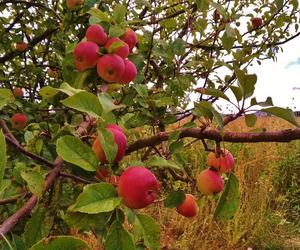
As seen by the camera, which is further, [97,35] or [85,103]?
[97,35]

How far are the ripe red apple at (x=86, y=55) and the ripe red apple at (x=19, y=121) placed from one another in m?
0.74

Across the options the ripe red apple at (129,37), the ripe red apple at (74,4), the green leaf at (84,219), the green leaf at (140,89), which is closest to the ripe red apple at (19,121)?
the ripe red apple at (74,4)

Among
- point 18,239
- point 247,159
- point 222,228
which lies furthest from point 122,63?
point 247,159

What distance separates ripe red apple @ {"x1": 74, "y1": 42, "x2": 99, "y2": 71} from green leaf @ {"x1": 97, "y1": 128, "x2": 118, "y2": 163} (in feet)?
0.86

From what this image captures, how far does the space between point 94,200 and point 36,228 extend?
0.20m

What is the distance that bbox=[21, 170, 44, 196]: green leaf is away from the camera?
24.2 inches

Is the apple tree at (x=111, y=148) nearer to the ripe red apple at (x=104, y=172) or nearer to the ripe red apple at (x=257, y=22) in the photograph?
the ripe red apple at (x=104, y=172)

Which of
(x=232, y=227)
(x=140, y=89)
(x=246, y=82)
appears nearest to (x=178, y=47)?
(x=140, y=89)

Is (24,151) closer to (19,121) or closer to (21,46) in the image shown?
(19,121)

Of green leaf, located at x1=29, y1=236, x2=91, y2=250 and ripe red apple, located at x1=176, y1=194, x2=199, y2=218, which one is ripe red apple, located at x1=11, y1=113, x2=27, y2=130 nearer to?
ripe red apple, located at x1=176, y1=194, x2=199, y2=218

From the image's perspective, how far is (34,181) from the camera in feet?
2.06

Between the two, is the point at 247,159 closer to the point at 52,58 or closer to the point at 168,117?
the point at 52,58

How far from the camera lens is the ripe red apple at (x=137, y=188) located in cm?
58

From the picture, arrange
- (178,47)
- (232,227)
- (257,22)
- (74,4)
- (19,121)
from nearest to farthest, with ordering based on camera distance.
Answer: (178,47) → (74,4) → (19,121) → (257,22) → (232,227)
